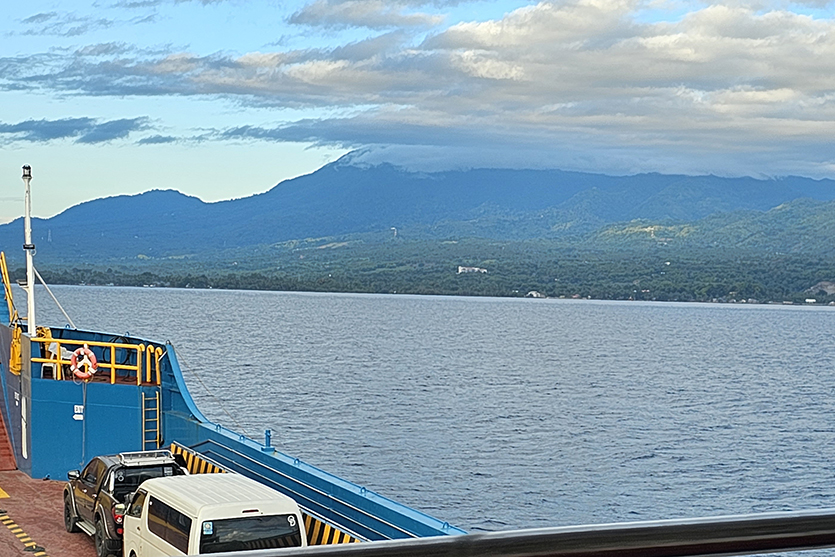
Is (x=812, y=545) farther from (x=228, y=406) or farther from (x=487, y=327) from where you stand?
(x=487, y=327)

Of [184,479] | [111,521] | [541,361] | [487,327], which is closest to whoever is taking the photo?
[184,479]

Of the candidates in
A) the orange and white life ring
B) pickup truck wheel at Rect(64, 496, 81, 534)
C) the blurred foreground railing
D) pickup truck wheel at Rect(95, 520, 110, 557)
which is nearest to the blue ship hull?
the orange and white life ring

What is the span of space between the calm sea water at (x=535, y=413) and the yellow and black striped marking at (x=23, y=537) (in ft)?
32.7

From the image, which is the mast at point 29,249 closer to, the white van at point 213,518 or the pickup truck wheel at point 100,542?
the pickup truck wheel at point 100,542

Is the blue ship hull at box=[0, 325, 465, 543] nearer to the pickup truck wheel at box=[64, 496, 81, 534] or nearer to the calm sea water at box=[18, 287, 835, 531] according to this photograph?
the pickup truck wheel at box=[64, 496, 81, 534]

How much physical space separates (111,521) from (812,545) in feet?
41.1

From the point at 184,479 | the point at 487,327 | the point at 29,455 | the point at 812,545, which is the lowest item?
the point at 487,327

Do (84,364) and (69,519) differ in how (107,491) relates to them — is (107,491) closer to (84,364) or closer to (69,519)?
(69,519)

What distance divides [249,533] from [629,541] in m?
9.55

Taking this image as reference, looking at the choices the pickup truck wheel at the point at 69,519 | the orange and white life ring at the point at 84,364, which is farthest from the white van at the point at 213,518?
Result: the orange and white life ring at the point at 84,364

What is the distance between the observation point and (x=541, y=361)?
89625 mm

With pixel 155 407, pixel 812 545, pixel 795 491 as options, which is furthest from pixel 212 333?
pixel 812 545

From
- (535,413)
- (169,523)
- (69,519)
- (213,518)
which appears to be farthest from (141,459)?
(535,413)

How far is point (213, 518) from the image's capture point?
10203 millimetres
